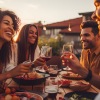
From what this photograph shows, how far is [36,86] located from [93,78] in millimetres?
765

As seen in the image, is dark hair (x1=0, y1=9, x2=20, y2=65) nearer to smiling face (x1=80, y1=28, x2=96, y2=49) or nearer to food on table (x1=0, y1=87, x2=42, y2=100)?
smiling face (x1=80, y1=28, x2=96, y2=49)

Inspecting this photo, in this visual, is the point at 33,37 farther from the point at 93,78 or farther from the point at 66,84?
the point at 93,78

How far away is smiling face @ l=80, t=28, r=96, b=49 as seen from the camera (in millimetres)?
4668

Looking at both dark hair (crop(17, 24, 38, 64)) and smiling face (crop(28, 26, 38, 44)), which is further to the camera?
smiling face (crop(28, 26, 38, 44))

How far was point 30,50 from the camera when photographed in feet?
17.8

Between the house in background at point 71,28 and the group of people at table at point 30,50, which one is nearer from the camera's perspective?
the group of people at table at point 30,50

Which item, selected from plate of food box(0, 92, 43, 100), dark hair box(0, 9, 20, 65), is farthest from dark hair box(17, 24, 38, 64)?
plate of food box(0, 92, 43, 100)

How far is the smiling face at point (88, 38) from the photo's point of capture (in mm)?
4668

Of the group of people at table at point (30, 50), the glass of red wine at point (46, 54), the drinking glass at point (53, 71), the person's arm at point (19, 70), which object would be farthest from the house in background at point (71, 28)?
the person's arm at point (19, 70)

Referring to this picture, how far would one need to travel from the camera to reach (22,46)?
5.20 metres

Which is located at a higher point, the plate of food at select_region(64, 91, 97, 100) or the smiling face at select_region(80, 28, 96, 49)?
the smiling face at select_region(80, 28, 96, 49)

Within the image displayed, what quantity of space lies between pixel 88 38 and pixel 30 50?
146 centimetres

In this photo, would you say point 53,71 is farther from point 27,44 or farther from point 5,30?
point 5,30

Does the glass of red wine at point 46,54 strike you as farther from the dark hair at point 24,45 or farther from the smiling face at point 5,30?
the dark hair at point 24,45
